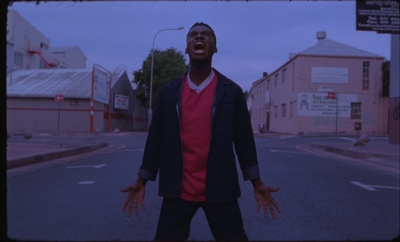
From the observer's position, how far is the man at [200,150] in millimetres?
2350

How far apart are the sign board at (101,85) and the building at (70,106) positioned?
41 cm

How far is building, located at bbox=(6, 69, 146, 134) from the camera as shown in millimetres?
13523

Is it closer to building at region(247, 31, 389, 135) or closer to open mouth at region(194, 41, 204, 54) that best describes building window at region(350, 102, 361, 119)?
building at region(247, 31, 389, 135)

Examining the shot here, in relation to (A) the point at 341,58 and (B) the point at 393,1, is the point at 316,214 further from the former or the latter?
(A) the point at 341,58

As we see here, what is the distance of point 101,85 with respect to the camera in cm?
3100

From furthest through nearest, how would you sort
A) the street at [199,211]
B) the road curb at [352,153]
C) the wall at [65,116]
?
the wall at [65,116] < the road curb at [352,153] < the street at [199,211]

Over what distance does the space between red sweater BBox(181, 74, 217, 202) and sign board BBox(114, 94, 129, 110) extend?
115ft

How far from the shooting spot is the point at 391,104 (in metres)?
18.5

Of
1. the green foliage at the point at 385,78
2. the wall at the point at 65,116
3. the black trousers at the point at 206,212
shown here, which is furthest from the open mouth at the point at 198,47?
the green foliage at the point at 385,78

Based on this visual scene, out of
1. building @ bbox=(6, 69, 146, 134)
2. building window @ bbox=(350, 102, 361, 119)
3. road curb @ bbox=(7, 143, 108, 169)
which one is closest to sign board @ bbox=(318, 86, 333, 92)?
building window @ bbox=(350, 102, 361, 119)

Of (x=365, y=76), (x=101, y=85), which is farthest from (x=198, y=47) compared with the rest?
(x=365, y=76)

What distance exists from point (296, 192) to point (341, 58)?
92.0 ft

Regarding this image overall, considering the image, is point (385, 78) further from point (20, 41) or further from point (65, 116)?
point (20, 41)

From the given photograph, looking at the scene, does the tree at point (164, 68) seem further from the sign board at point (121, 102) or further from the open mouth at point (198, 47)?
the sign board at point (121, 102)
